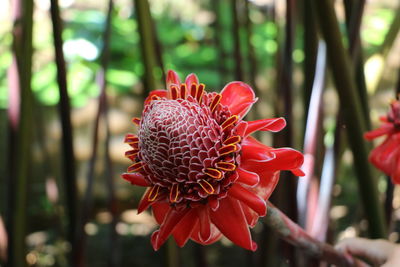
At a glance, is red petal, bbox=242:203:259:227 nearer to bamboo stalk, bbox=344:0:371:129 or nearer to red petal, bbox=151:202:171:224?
red petal, bbox=151:202:171:224

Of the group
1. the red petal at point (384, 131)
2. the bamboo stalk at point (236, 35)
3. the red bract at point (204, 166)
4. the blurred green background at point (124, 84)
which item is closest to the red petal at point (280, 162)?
the red bract at point (204, 166)

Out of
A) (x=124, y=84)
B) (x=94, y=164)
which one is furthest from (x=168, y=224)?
(x=124, y=84)

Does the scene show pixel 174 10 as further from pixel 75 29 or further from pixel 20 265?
pixel 20 265

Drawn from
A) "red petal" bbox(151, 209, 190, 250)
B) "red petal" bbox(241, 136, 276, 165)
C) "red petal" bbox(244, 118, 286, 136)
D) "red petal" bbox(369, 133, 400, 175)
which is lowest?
"red petal" bbox(151, 209, 190, 250)

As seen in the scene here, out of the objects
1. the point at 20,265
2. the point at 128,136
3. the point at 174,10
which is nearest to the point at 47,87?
the point at 174,10

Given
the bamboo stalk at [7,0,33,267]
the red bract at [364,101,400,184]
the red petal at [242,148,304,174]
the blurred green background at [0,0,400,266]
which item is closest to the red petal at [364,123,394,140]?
the red bract at [364,101,400,184]

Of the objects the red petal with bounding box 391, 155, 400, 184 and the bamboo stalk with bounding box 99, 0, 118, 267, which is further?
the bamboo stalk with bounding box 99, 0, 118, 267

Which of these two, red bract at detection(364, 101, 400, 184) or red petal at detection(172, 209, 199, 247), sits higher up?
red bract at detection(364, 101, 400, 184)

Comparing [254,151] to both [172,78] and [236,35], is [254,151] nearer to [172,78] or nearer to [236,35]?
[172,78]
